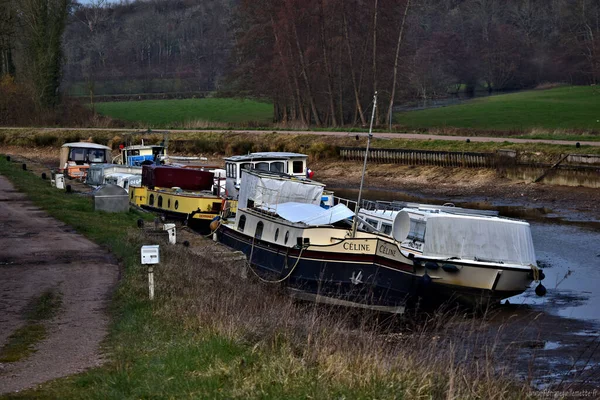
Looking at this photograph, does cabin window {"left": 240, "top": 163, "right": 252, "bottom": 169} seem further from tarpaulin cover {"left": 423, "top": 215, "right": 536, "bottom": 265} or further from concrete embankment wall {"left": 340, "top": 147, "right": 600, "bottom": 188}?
concrete embankment wall {"left": 340, "top": 147, "right": 600, "bottom": 188}

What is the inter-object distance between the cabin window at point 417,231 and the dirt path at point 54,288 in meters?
10.3

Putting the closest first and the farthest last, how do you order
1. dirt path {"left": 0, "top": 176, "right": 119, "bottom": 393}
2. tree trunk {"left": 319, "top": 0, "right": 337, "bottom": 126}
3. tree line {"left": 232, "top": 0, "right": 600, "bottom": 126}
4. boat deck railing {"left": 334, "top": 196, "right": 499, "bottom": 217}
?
dirt path {"left": 0, "top": 176, "right": 119, "bottom": 393}, boat deck railing {"left": 334, "top": 196, "right": 499, "bottom": 217}, tree trunk {"left": 319, "top": 0, "right": 337, "bottom": 126}, tree line {"left": 232, "top": 0, "right": 600, "bottom": 126}

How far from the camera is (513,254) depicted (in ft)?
89.7

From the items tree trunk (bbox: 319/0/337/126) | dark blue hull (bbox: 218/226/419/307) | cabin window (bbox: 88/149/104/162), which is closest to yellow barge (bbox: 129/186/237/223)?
dark blue hull (bbox: 218/226/419/307)

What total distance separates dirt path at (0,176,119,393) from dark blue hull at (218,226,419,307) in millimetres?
6055

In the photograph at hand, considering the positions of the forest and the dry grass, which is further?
the forest

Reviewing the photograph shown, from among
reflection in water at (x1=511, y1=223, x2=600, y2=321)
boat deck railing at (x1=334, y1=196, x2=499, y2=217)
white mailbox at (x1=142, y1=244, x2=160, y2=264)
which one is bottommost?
reflection in water at (x1=511, y1=223, x2=600, y2=321)

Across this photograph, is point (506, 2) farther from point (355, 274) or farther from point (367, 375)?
point (367, 375)

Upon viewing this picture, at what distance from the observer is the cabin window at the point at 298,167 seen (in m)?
38.5

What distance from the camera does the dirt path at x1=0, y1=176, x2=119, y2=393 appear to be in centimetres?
1260

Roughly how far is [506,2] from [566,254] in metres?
139

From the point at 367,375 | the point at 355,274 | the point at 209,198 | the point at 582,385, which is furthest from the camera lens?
the point at 209,198

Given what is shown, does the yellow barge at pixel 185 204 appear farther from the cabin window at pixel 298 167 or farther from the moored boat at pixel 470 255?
the moored boat at pixel 470 255

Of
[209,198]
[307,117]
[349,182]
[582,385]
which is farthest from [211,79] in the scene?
[582,385]
